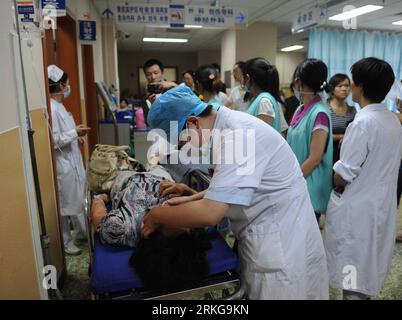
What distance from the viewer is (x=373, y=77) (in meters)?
1.55

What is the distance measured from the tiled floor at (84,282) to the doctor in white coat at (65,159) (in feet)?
0.43

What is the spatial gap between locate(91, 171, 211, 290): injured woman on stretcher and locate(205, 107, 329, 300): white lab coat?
175 mm

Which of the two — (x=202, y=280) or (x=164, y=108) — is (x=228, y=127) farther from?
(x=202, y=280)

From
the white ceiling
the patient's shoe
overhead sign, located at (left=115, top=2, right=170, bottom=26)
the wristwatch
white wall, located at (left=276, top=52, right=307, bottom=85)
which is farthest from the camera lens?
white wall, located at (left=276, top=52, right=307, bottom=85)

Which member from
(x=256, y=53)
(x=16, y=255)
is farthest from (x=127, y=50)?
(x=16, y=255)

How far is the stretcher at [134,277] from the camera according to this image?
1.08 metres

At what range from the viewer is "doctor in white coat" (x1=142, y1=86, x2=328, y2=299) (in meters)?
1.02
